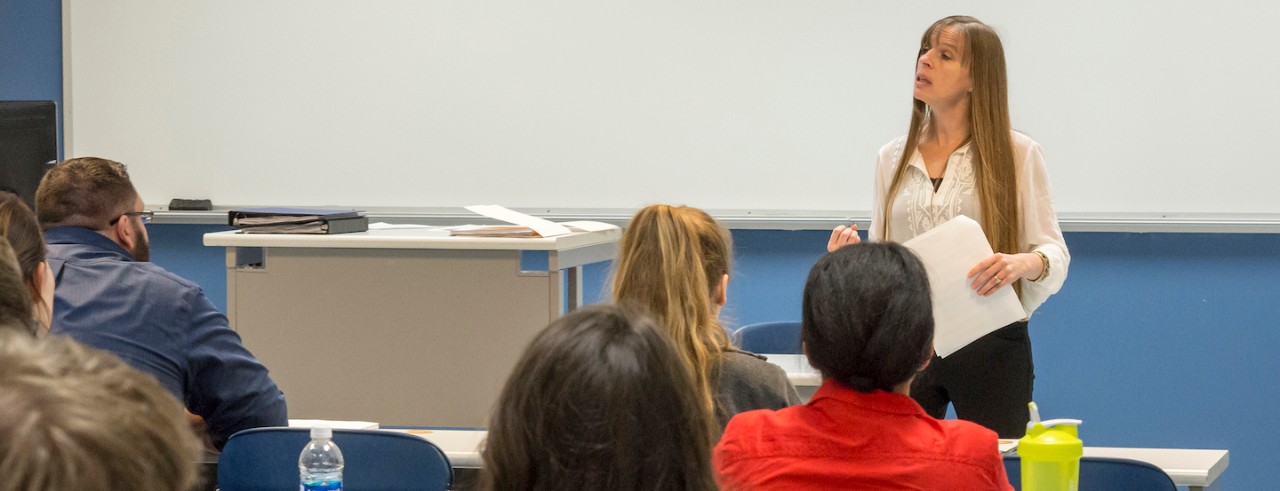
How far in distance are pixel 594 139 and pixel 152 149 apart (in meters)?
1.58

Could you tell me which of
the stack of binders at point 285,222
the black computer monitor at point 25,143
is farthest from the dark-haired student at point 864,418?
the black computer monitor at point 25,143

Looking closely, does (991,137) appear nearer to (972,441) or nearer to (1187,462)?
(1187,462)

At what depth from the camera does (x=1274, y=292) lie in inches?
153

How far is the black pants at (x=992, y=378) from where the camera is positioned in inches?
98.5

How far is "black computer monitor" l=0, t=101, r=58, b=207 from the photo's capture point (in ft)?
11.4

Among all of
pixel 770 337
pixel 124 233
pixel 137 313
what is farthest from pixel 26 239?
pixel 770 337

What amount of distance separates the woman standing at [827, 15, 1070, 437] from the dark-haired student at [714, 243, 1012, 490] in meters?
0.89

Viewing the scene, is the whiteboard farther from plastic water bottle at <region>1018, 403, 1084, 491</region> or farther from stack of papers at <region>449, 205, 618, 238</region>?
plastic water bottle at <region>1018, 403, 1084, 491</region>

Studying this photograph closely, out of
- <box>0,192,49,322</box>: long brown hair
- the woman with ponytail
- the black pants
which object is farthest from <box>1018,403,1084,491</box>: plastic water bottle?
<box>0,192,49,322</box>: long brown hair

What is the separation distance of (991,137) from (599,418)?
5.51ft

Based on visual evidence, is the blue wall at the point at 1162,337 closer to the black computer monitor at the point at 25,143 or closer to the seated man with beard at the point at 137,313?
the seated man with beard at the point at 137,313

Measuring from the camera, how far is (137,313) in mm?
2266

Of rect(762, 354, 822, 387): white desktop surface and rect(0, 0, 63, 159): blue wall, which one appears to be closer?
rect(762, 354, 822, 387): white desktop surface

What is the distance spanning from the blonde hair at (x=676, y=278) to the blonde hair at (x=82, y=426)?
4.75 ft
